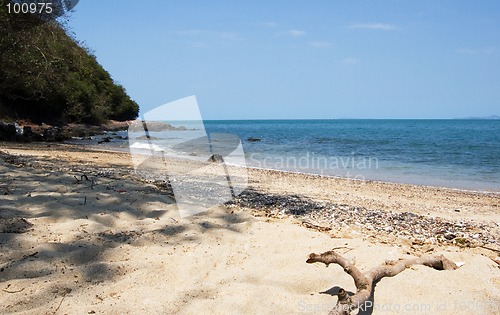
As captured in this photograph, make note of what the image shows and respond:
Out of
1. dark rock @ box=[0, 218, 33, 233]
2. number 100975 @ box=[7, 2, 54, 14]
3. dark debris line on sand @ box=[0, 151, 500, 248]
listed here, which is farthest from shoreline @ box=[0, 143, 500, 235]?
number 100975 @ box=[7, 2, 54, 14]

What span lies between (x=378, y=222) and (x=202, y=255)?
2.84 metres

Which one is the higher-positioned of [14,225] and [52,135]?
[52,135]

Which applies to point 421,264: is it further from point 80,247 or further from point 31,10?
point 31,10

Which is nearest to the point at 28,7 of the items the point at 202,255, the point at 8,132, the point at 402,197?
the point at 8,132

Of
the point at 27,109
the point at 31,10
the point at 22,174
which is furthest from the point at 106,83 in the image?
the point at 22,174

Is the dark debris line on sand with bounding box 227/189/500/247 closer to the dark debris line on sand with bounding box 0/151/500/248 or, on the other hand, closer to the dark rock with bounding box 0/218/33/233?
the dark debris line on sand with bounding box 0/151/500/248

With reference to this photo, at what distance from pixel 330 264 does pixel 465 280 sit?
3.20 feet

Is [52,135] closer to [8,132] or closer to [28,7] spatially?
[8,132]

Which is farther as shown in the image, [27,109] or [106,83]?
[106,83]

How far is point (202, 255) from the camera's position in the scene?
135 inches

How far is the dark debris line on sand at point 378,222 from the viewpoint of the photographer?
15.3 feet

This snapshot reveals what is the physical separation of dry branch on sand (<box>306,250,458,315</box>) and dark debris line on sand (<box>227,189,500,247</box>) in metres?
1.17

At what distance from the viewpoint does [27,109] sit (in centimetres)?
3166

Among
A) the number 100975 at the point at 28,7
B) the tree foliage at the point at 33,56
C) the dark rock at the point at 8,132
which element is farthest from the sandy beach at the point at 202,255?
the dark rock at the point at 8,132
